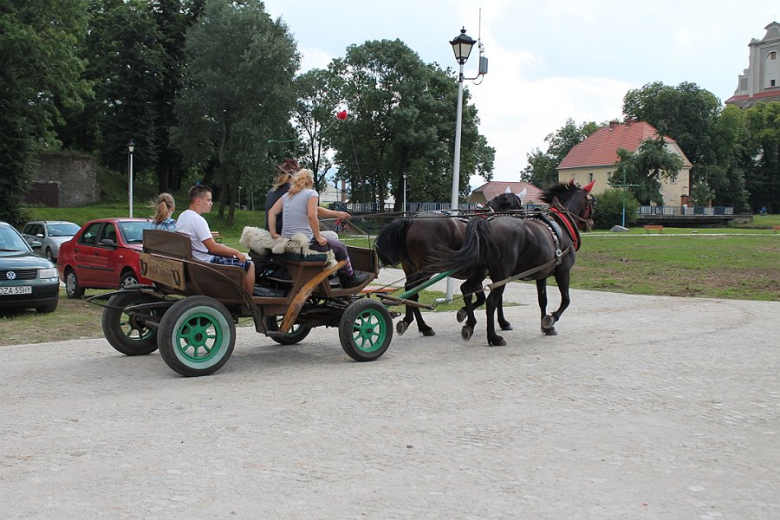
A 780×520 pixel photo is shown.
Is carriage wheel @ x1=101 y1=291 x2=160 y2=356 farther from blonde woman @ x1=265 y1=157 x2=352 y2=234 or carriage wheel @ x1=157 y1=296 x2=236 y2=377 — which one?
blonde woman @ x1=265 y1=157 x2=352 y2=234

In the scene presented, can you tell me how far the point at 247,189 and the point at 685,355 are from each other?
4757 cm

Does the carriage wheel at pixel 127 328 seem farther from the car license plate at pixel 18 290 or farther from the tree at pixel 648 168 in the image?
the tree at pixel 648 168

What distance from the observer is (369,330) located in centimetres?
840

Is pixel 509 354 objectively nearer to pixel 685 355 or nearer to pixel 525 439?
pixel 685 355

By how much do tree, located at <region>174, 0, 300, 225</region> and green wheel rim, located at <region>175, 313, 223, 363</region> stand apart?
44166 mm

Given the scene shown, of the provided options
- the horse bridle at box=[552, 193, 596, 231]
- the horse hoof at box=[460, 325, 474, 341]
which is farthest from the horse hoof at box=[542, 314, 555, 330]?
the horse bridle at box=[552, 193, 596, 231]

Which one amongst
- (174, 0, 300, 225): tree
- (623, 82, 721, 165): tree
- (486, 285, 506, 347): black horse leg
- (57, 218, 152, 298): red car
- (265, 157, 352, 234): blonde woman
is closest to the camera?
(265, 157, 352, 234): blonde woman

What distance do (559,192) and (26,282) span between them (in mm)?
8469

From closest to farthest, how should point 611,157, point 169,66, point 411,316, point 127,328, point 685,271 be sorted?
point 127,328, point 411,316, point 685,271, point 169,66, point 611,157

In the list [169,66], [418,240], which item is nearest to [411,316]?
[418,240]

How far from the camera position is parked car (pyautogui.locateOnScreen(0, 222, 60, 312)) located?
11.6 meters

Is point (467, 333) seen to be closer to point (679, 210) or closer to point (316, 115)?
point (316, 115)

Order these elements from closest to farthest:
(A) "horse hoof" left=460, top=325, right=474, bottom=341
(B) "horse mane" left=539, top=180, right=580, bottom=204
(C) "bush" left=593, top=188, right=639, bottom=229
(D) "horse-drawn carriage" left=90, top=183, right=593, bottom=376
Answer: (D) "horse-drawn carriage" left=90, top=183, right=593, bottom=376, (A) "horse hoof" left=460, top=325, right=474, bottom=341, (B) "horse mane" left=539, top=180, right=580, bottom=204, (C) "bush" left=593, top=188, right=639, bottom=229

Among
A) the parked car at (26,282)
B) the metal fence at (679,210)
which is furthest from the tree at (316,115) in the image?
the parked car at (26,282)
